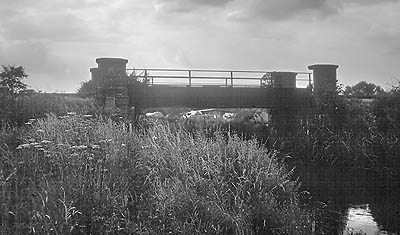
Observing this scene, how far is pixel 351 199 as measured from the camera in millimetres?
9961

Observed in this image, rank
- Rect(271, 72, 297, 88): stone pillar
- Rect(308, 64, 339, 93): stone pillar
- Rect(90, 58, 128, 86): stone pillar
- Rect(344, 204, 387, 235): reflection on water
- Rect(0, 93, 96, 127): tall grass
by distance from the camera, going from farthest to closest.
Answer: Rect(271, 72, 297, 88): stone pillar, Rect(308, 64, 339, 93): stone pillar, Rect(90, 58, 128, 86): stone pillar, Rect(0, 93, 96, 127): tall grass, Rect(344, 204, 387, 235): reflection on water

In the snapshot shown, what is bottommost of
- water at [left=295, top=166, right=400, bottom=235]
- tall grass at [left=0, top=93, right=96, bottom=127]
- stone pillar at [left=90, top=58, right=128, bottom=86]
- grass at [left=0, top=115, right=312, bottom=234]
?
water at [left=295, top=166, right=400, bottom=235]

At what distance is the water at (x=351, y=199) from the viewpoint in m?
7.70

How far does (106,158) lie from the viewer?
681 cm

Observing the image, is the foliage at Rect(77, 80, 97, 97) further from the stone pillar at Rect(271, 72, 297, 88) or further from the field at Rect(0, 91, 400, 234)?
the field at Rect(0, 91, 400, 234)

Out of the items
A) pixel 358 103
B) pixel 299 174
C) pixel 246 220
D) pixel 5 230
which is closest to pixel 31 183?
pixel 5 230

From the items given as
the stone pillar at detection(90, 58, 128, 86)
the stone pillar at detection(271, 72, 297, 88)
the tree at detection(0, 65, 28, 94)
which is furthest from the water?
the tree at detection(0, 65, 28, 94)

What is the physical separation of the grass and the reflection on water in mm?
1367

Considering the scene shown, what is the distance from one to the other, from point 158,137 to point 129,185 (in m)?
1.69

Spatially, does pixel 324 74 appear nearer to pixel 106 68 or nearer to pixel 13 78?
pixel 106 68

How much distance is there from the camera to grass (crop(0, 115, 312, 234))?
570 cm

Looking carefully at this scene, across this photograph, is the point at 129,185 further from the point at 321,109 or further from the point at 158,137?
the point at 321,109

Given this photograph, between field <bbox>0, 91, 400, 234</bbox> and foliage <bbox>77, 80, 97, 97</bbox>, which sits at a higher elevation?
foliage <bbox>77, 80, 97, 97</bbox>

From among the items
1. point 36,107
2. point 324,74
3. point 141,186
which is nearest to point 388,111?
point 324,74
